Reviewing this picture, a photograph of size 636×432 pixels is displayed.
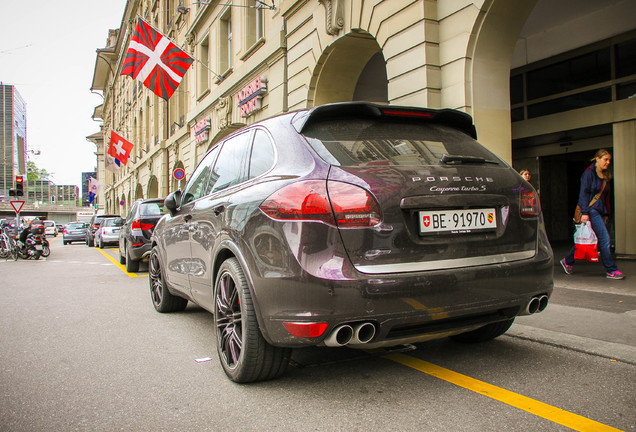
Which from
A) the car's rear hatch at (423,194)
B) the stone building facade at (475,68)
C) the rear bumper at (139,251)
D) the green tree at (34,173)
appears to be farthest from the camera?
the green tree at (34,173)

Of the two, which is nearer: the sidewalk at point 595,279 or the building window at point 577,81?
the sidewalk at point 595,279

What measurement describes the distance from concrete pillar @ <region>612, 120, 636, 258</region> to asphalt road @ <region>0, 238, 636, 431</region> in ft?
18.3

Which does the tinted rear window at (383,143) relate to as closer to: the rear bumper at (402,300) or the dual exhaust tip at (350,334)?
the rear bumper at (402,300)

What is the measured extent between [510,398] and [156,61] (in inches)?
618

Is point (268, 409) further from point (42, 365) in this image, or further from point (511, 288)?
point (42, 365)

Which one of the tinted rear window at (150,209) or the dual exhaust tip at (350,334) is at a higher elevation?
the tinted rear window at (150,209)

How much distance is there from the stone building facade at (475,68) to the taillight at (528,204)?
478cm

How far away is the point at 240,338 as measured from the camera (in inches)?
117

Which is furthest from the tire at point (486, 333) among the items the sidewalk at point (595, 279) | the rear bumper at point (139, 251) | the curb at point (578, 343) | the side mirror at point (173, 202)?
the rear bumper at point (139, 251)

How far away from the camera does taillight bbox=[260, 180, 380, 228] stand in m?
2.47

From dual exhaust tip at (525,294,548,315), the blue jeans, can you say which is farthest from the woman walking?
dual exhaust tip at (525,294,548,315)

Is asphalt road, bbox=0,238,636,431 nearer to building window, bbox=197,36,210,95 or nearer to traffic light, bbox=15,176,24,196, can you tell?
building window, bbox=197,36,210,95

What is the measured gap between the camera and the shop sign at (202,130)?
20.3 meters

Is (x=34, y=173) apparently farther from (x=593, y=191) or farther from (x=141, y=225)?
(x=593, y=191)
